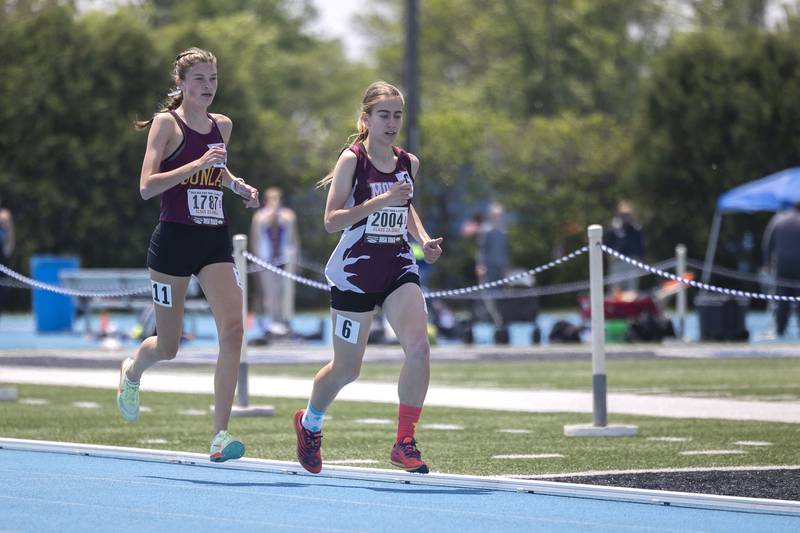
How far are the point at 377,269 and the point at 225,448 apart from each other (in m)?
1.24

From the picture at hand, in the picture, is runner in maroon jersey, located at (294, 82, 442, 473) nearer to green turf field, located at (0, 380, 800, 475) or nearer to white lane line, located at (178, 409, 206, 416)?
green turf field, located at (0, 380, 800, 475)

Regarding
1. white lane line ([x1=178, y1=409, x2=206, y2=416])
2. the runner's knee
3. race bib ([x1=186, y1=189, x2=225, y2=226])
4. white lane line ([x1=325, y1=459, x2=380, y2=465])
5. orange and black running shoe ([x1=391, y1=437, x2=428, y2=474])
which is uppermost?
race bib ([x1=186, y1=189, x2=225, y2=226])

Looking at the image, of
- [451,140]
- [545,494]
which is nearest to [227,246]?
[545,494]

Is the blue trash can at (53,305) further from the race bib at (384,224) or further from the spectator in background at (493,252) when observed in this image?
the race bib at (384,224)

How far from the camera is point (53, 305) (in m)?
26.9

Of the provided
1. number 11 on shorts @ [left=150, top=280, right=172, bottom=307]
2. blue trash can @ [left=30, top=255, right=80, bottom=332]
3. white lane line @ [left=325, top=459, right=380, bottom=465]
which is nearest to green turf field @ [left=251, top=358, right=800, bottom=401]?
white lane line @ [left=325, top=459, right=380, bottom=465]

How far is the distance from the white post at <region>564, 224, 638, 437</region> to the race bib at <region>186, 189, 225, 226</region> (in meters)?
2.93

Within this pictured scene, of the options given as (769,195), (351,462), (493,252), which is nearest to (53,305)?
(493,252)

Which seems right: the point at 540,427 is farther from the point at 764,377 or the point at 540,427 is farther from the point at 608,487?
the point at 764,377

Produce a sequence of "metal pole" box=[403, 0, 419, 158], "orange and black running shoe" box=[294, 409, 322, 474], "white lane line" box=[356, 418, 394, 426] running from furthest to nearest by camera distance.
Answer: "metal pole" box=[403, 0, 419, 158], "white lane line" box=[356, 418, 394, 426], "orange and black running shoe" box=[294, 409, 322, 474]

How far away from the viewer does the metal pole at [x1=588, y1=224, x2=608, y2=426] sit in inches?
414

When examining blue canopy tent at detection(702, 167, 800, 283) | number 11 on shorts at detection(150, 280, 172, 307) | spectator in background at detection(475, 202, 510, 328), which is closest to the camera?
number 11 on shorts at detection(150, 280, 172, 307)

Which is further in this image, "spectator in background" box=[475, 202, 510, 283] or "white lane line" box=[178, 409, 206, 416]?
"spectator in background" box=[475, 202, 510, 283]

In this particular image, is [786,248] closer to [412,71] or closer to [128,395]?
[412,71]
